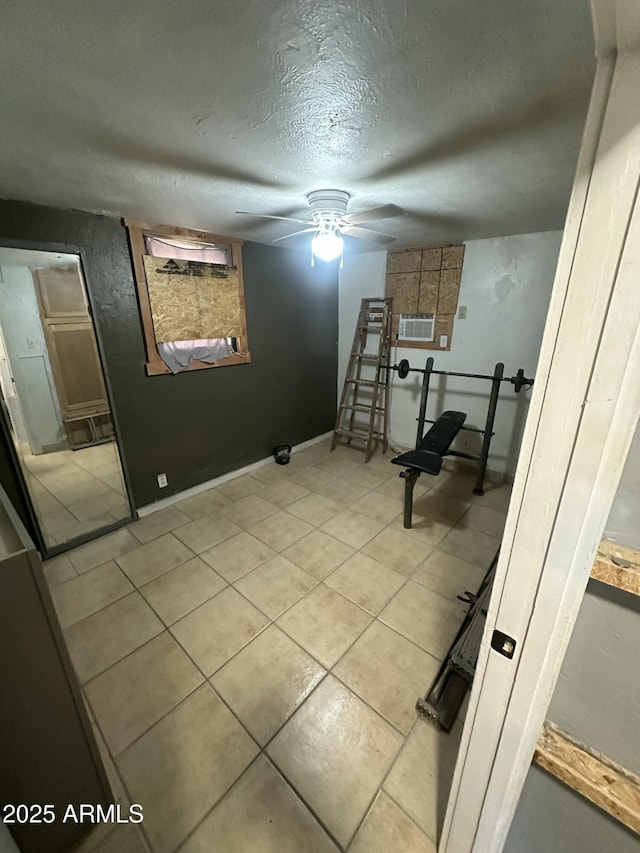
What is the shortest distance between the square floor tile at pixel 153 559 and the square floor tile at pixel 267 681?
0.89 metres

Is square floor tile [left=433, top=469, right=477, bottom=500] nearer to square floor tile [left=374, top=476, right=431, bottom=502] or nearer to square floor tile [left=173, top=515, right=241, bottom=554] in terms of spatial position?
square floor tile [left=374, top=476, right=431, bottom=502]

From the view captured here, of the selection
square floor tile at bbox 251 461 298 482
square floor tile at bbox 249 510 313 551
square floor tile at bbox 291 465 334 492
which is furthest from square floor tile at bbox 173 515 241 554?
square floor tile at bbox 291 465 334 492

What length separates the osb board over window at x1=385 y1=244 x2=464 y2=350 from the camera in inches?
133

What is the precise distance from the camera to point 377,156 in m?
1.46

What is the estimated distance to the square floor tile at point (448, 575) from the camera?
6.98ft

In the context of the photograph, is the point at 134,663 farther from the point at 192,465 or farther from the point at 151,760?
the point at 192,465

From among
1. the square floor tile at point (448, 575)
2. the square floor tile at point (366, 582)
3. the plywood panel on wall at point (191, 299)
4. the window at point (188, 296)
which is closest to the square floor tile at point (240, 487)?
the window at point (188, 296)

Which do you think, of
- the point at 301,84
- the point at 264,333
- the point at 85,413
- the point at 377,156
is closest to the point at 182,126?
the point at 301,84

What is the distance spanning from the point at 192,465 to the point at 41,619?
227 cm

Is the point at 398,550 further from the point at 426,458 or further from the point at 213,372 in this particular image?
the point at 213,372

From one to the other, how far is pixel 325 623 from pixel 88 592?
4.92ft

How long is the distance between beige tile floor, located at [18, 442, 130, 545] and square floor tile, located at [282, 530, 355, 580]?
1527 millimetres

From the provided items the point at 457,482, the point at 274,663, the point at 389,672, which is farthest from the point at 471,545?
the point at 274,663

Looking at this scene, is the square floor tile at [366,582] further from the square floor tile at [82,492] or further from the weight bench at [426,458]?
the square floor tile at [82,492]
